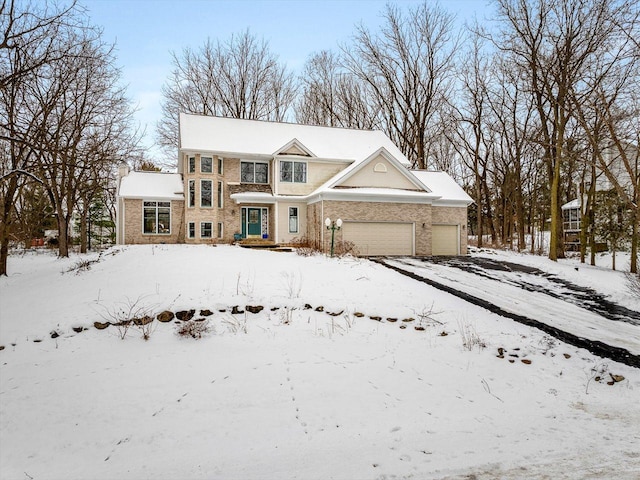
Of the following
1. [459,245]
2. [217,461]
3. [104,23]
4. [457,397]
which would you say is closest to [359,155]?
[459,245]

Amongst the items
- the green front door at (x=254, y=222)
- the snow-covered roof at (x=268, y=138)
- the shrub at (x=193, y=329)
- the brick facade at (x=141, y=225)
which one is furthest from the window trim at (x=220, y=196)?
the shrub at (x=193, y=329)

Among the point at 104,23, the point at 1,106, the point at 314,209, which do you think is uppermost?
the point at 104,23

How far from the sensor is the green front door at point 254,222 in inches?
806

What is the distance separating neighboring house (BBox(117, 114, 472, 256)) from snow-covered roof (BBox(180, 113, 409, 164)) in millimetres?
82

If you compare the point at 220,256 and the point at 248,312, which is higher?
the point at 220,256

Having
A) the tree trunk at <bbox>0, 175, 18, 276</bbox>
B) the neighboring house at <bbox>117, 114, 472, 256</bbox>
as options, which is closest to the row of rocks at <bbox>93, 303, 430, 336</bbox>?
the tree trunk at <bbox>0, 175, 18, 276</bbox>

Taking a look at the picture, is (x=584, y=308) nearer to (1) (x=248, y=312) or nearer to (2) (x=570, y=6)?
(1) (x=248, y=312)

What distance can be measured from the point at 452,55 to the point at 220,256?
960 inches

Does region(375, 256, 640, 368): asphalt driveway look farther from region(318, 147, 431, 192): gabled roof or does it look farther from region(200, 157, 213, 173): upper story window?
region(200, 157, 213, 173): upper story window

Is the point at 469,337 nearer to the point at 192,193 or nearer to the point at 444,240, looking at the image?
the point at 444,240

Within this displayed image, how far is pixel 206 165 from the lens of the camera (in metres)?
19.8

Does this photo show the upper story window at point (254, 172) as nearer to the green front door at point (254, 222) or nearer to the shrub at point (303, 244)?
the green front door at point (254, 222)

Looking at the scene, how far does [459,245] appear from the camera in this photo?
20.3 metres

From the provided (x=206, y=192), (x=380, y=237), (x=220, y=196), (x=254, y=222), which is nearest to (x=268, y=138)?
(x=220, y=196)
